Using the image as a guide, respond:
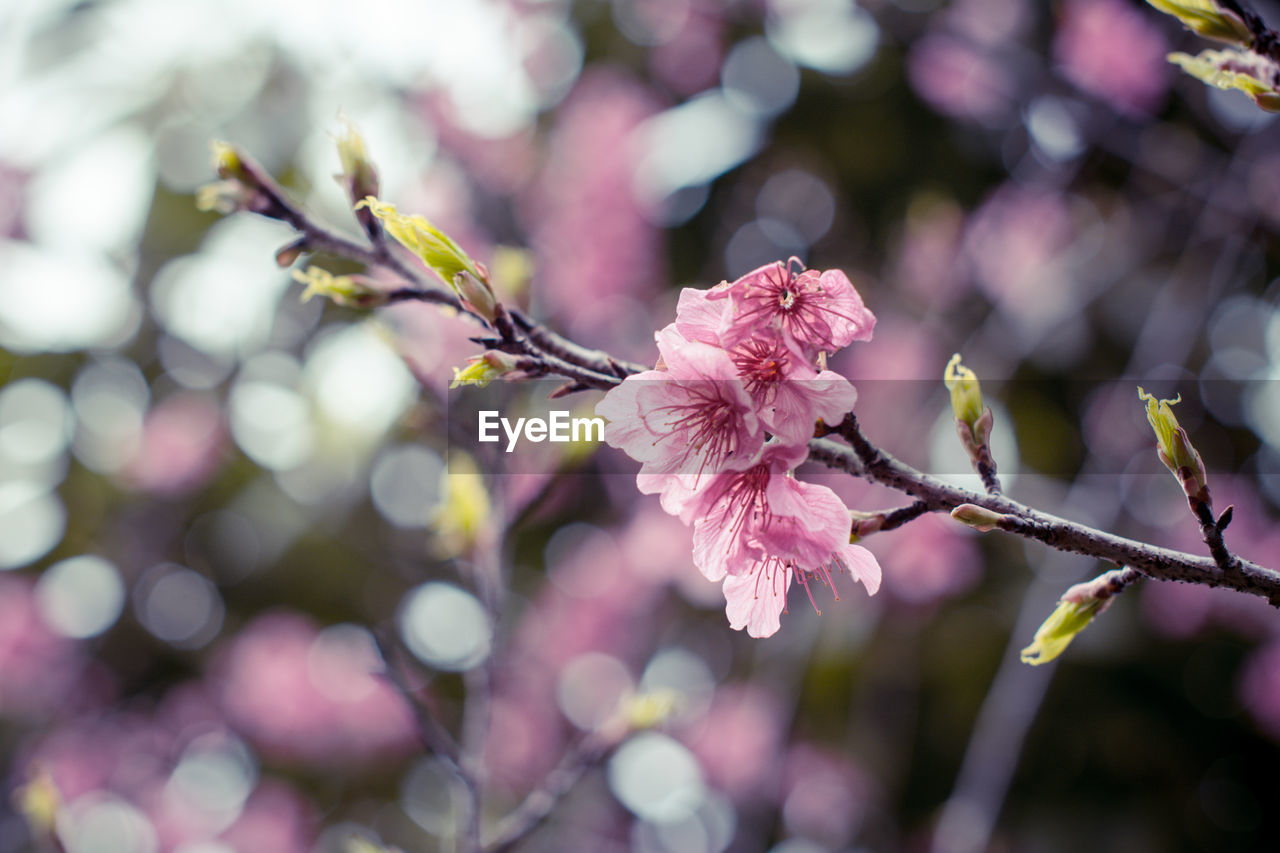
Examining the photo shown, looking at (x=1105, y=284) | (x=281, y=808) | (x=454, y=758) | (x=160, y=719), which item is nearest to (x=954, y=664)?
(x=1105, y=284)

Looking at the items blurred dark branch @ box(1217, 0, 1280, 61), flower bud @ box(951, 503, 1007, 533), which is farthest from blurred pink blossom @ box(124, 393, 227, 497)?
blurred dark branch @ box(1217, 0, 1280, 61)

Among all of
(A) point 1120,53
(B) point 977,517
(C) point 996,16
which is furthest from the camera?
(C) point 996,16

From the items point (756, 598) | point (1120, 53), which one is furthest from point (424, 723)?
point (1120, 53)

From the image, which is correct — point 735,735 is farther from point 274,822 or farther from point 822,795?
point 274,822

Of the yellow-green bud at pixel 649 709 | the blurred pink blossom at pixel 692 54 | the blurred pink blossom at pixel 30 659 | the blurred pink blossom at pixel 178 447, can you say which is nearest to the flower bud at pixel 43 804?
the yellow-green bud at pixel 649 709

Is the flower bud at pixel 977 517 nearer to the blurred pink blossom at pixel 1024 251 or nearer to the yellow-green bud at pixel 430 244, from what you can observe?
the yellow-green bud at pixel 430 244

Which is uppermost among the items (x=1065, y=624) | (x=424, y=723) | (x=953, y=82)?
(x=1065, y=624)

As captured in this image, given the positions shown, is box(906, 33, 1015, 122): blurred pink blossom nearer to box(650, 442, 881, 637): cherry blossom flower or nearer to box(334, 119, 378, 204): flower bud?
box(334, 119, 378, 204): flower bud
